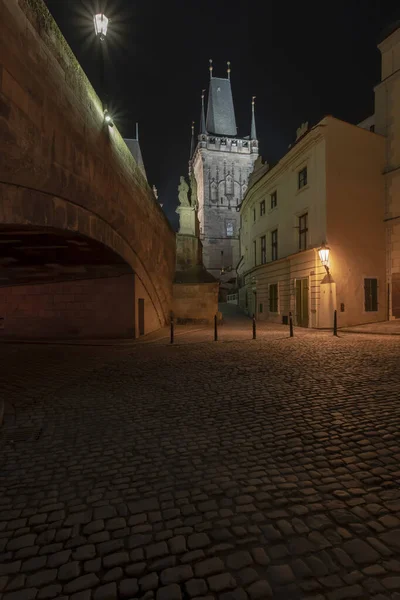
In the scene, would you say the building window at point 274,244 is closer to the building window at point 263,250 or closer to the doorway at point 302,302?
the building window at point 263,250

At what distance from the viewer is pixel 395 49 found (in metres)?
17.7

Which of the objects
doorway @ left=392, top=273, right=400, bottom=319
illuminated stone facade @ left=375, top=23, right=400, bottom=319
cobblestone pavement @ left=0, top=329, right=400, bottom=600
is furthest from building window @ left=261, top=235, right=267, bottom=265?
cobblestone pavement @ left=0, top=329, right=400, bottom=600

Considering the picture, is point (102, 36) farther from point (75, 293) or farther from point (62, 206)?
point (75, 293)

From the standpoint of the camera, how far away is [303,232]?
19031 mm

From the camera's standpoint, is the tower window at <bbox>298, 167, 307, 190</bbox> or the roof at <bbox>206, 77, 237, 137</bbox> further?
the roof at <bbox>206, 77, 237, 137</bbox>

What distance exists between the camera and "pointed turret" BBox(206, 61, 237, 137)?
2724 inches

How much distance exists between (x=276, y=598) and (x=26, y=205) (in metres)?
5.65

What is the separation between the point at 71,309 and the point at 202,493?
11240 mm

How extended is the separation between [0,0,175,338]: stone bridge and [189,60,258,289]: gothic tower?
50.2 m

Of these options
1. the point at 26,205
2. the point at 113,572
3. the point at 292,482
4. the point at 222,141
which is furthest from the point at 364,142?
the point at 222,141

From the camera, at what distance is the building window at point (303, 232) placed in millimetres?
18734

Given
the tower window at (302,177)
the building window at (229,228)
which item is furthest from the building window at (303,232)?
the building window at (229,228)

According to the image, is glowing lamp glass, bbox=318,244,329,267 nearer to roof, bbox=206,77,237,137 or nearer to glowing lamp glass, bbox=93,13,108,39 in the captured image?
glowing lamp glass, bbox=93,13,108,39

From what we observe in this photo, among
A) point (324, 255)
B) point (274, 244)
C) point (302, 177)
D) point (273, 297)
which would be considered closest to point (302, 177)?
point (302, 177)
